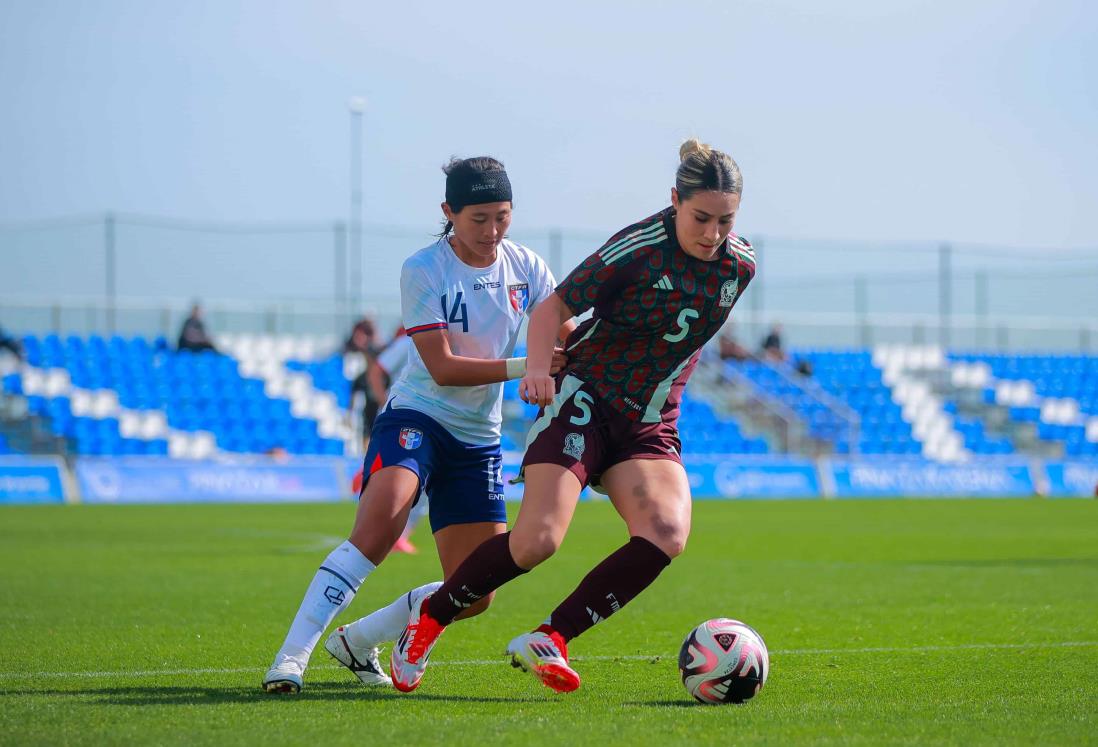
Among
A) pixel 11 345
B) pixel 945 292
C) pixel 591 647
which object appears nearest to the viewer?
pixel 591 647

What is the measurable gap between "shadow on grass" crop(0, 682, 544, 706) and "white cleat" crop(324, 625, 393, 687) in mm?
218

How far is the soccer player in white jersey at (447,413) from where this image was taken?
18.3 feet

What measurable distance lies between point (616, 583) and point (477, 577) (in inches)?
21.1

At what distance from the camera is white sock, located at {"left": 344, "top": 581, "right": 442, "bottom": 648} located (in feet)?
19.2

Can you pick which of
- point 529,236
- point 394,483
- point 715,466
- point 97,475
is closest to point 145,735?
point 394,483

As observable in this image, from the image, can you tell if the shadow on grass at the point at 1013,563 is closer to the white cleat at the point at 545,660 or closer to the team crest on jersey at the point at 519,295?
the team crest on jersey at the point at 519,295

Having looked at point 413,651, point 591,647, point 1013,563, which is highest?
point 413,651

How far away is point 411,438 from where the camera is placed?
5734mm

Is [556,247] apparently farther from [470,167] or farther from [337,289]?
[470,167]

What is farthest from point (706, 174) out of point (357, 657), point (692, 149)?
point (357, 657)

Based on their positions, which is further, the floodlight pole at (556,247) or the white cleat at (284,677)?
the floodlight pole at (556,247)

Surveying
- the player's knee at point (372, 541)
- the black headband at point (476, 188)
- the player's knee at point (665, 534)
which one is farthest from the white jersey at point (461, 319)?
the player's knee at point (665, 534)

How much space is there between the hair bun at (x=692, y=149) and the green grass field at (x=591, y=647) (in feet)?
6.93

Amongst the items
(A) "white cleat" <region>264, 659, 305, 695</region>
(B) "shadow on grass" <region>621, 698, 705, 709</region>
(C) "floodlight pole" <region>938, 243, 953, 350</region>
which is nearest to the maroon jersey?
(B) "shadow on grass" <region>621, 698, 705, 709</region>
